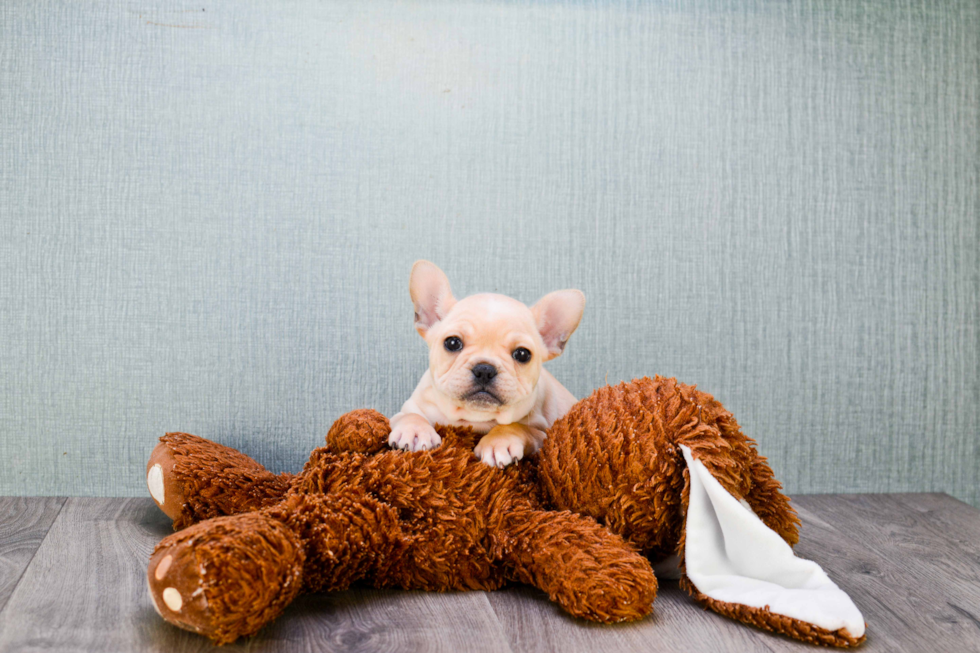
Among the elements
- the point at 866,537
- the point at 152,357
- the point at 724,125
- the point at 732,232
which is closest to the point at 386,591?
the point at 152,357

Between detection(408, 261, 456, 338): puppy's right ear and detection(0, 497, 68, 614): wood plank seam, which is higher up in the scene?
detection(408, 261, 456, 338): puppy's right ear

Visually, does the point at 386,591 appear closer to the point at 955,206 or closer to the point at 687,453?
the point at 687,453

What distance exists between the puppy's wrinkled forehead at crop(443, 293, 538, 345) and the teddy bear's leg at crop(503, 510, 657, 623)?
0.28 m

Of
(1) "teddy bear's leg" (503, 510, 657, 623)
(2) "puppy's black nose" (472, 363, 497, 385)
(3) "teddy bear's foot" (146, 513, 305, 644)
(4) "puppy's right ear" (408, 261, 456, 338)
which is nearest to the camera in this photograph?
(3) "teddy bear's foot" (146, 513, 305, 644)

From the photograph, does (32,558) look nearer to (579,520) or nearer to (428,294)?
(428,294)

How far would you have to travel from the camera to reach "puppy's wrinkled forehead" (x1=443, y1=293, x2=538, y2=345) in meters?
1.13

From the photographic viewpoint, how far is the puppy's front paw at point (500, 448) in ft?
3.64

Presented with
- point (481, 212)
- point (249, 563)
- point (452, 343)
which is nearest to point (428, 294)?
point (452, 343)

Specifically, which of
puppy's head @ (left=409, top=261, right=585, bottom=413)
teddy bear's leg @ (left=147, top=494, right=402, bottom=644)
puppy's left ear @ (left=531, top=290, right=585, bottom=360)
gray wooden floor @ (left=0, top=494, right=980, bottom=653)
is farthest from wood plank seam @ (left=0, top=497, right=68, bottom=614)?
puppy's left ear @ (left=531, top=290, right=585, bottom=360)

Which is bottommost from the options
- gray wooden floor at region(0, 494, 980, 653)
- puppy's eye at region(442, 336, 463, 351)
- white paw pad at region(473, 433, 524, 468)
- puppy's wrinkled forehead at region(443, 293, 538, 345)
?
gray wooden floor at region(0, 494, 980, 653)

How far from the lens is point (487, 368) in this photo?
1.09 meters

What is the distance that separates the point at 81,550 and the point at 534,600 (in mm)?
752

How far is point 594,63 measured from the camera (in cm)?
164

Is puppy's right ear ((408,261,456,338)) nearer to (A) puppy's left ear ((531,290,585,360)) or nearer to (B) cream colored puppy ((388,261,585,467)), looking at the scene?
(B) cream colored puppy ((388,261,585,467))
